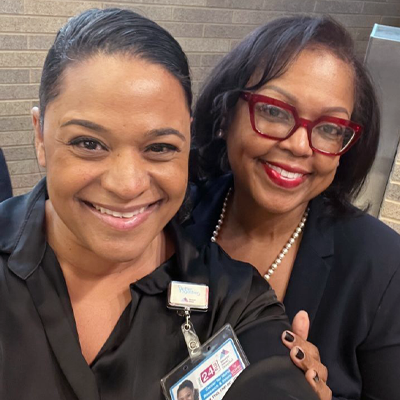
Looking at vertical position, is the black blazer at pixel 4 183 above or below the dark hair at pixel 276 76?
below

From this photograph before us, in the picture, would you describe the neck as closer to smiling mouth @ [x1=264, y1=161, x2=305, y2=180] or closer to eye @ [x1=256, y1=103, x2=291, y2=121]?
smiling mouth @ [x1=264, y1=161, x2=305, y2=180]

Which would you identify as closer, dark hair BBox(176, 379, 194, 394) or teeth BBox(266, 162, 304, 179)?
dark hair BBox(176, 379, 194, 394)

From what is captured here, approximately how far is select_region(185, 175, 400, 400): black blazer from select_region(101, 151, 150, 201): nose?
742mm

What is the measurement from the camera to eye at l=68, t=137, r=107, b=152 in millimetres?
889

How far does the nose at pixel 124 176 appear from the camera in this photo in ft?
2.91

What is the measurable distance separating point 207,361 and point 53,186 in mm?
452

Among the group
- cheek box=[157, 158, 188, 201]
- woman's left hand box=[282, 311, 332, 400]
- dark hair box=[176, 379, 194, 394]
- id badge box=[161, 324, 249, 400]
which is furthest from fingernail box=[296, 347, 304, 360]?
cheek box=[157, 158, 188, 201]

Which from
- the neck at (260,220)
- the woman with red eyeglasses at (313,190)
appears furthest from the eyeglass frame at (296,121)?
the neck at (260,220)

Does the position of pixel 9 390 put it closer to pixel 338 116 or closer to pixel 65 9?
pixel 338 116

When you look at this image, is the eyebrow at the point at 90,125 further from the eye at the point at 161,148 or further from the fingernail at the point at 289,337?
the fingernail at the point at 289,337

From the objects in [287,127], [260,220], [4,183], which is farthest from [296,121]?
[4,183]

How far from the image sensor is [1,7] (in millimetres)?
2582

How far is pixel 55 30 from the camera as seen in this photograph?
2.79 metres

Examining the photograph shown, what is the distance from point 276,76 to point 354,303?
0.67 meters
